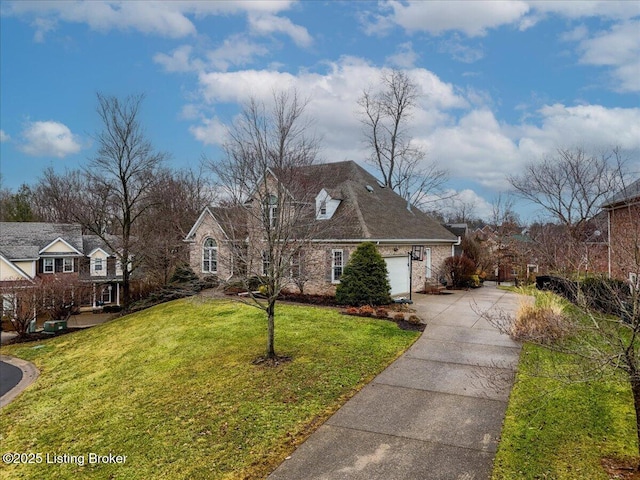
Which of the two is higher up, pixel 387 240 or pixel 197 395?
pixel 387 240

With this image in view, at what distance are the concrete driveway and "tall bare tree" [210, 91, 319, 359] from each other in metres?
3.64

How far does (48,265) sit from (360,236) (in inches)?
1132

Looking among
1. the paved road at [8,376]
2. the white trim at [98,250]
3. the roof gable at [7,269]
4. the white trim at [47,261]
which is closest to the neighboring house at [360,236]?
the paved road at [8,376]

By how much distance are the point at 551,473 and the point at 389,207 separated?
62.7ft

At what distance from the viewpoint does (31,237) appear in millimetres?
33406

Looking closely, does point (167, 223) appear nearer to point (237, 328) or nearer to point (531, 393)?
point (237, 328)

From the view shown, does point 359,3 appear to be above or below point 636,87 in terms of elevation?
above

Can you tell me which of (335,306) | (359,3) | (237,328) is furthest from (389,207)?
(237,328)

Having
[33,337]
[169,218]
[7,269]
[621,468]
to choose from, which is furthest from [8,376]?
[7,269]

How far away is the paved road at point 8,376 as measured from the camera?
12705mm

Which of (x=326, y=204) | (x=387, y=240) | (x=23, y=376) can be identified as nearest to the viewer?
(x=23, y=376)

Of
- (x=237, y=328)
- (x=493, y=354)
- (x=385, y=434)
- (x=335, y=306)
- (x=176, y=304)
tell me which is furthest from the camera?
(x=176, y=304)

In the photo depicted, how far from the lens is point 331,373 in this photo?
9.17 m

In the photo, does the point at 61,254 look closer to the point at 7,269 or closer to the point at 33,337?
the point at 7,269
